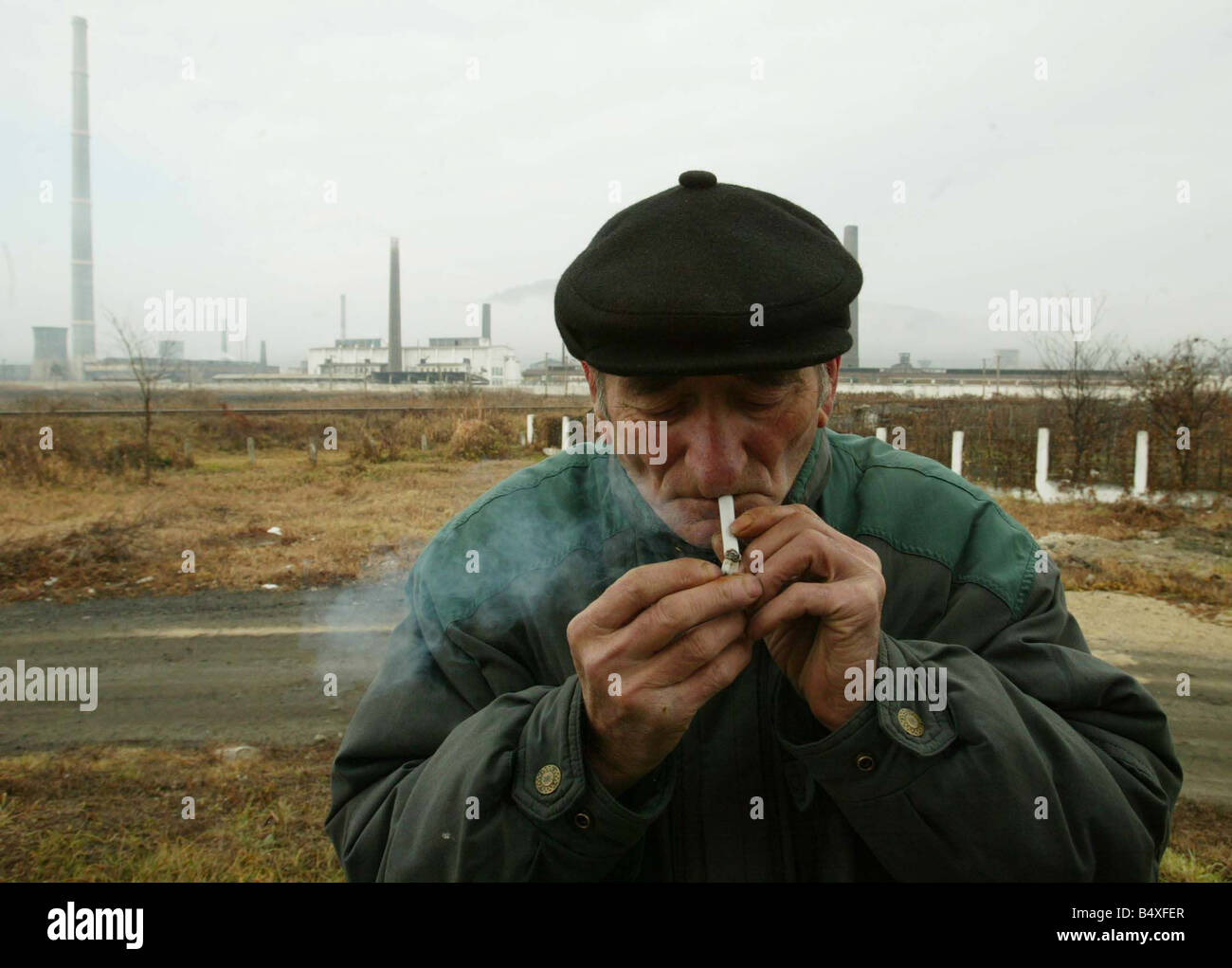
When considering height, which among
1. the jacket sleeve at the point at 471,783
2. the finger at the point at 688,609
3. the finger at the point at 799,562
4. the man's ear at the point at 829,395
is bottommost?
the jacket sleeve at the point at 471,783

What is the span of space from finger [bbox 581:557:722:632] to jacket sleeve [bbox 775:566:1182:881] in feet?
→ 1.00

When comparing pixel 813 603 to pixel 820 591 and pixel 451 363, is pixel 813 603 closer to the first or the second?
pixel 820 591

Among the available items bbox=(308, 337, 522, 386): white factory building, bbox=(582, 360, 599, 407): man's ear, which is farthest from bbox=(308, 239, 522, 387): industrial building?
bbox=(582, 360, 599, 407): man's ear

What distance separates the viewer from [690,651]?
104cm

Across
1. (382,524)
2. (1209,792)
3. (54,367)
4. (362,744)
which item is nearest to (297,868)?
(362,744)

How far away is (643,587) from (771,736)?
487 millimetres

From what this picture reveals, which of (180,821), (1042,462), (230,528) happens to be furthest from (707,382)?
(1042,462)

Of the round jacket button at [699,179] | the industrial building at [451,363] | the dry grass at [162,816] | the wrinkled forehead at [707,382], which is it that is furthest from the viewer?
the industrial building at [451,363]

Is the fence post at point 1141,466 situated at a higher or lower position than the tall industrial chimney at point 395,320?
lower

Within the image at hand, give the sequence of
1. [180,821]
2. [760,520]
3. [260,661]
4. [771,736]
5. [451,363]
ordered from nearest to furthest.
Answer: [760,520] → [771,736] → [180,821] → [260,661] → [451,363]

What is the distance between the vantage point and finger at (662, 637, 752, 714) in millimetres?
1054

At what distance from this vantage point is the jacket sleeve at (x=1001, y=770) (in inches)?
44.7

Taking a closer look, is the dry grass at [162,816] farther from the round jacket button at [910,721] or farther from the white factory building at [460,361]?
the white factory building at [460,361]

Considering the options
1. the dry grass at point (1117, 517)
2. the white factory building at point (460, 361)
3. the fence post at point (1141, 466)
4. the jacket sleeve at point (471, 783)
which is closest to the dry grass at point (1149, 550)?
the dry grass at point (1117, 517)
